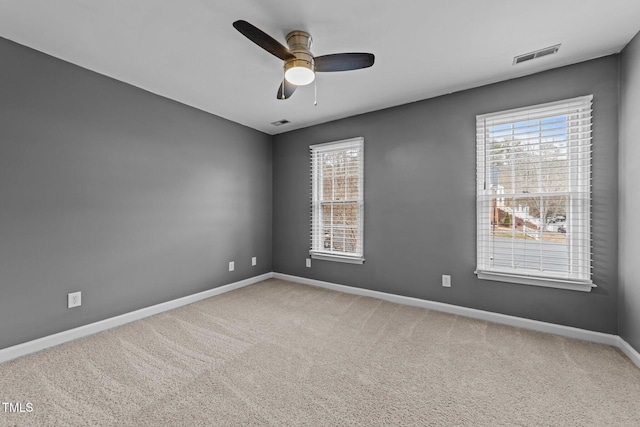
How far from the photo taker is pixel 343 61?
205cm

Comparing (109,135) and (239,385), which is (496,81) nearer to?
(239,385)

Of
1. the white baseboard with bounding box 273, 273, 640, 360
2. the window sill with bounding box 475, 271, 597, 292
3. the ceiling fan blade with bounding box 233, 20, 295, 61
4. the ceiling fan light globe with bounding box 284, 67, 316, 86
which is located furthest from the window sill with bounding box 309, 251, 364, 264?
the ceiling fan blade with bounding box 233, 20, 295, 61

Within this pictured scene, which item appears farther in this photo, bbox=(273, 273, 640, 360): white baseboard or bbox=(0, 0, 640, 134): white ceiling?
bbox=(273, 273, 640, 360): white baseboard

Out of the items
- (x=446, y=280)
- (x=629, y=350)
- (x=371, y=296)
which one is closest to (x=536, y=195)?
(x=446, y=280)

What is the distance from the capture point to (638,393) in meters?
1.79

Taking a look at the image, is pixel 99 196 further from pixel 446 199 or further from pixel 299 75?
pixel 446 199

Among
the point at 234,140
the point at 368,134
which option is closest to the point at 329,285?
the point at 368,134

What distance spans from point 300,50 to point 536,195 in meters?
2.58

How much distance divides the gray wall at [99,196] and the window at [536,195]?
11.0ft

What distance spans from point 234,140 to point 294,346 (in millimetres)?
3023

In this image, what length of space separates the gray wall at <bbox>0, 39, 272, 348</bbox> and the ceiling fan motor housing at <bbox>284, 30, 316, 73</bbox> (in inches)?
79.5

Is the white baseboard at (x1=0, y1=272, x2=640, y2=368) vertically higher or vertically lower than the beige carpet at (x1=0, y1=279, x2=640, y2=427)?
higher

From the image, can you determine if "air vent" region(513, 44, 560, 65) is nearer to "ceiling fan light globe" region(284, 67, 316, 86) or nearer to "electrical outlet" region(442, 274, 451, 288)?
"ceiling fan light globe" region(284, 67, 316, 86)

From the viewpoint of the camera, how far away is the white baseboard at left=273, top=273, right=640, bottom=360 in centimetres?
239
